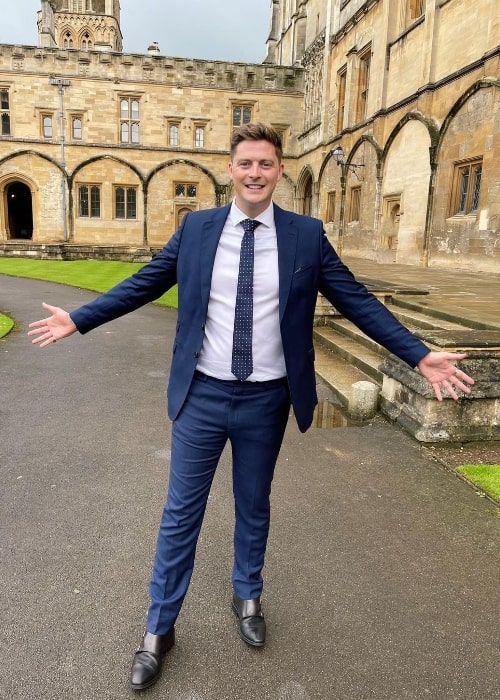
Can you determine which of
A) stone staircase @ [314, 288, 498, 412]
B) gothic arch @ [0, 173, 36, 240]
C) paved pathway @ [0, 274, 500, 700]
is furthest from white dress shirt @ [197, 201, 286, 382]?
gothic arch @ [0, 173, 36, 240]

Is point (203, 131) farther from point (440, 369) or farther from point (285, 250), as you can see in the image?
point (440, 369)

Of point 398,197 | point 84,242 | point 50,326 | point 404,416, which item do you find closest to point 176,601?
point 50,326

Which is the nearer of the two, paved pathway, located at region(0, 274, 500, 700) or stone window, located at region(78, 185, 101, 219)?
paved pathway, located at region(0, 274, 500, 700)

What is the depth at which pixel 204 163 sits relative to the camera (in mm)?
31438

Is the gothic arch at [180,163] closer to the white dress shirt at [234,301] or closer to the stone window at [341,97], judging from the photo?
the stone window at [341,97]

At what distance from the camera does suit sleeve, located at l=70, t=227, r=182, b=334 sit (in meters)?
2.23

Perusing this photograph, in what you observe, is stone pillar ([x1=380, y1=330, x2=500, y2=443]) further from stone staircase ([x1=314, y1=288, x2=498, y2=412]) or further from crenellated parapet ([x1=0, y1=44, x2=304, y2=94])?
crenellated parapet ([x1=0, y1=44, x2=304, y2=94])

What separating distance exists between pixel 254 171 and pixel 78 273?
18.0 meters

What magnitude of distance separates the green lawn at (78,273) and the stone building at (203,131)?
146 inches

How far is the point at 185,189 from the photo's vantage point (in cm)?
3161

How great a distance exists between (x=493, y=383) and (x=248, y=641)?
129 inches

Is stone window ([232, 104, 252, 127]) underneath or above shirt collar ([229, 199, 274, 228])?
above

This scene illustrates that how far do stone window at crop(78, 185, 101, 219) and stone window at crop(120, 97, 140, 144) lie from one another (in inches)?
133

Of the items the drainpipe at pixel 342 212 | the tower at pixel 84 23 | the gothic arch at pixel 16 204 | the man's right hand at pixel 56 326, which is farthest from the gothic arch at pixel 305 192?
the tower at pixel 84 23
